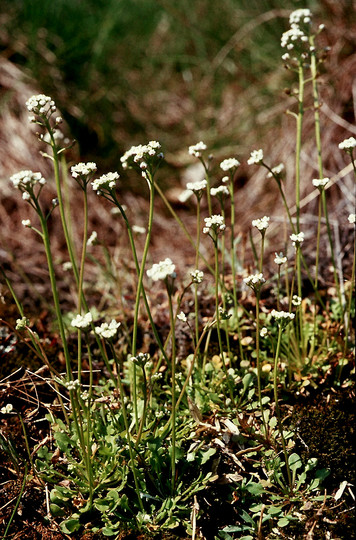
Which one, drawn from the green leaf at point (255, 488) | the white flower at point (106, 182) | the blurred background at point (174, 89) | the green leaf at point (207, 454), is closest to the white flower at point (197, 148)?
the white flower at point (106, 182)

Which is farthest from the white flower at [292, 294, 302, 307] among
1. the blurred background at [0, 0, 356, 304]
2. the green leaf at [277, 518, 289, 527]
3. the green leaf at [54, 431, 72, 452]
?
the blurred background at [0, 0, 356, 304]

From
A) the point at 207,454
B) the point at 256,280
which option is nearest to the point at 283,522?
the point at 207,454

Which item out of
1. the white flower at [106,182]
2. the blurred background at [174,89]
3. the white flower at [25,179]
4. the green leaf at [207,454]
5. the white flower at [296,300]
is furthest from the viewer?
the blurred background at [174,89]

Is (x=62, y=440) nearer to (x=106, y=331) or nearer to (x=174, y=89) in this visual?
(x=106, y=331)

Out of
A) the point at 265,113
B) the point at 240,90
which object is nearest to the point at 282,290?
the point at 265,113

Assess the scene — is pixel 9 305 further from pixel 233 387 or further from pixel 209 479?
pixel 209 479

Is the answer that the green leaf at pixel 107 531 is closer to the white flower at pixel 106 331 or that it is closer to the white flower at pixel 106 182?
the white flower at pixel 106 331

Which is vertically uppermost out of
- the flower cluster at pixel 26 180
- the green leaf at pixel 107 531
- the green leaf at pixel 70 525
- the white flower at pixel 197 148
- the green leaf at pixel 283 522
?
the white flower at pixel 197 148

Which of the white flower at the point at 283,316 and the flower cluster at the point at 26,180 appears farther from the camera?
the white flower at the point at 283,316

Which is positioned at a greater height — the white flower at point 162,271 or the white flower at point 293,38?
the white flower at point 293,38
